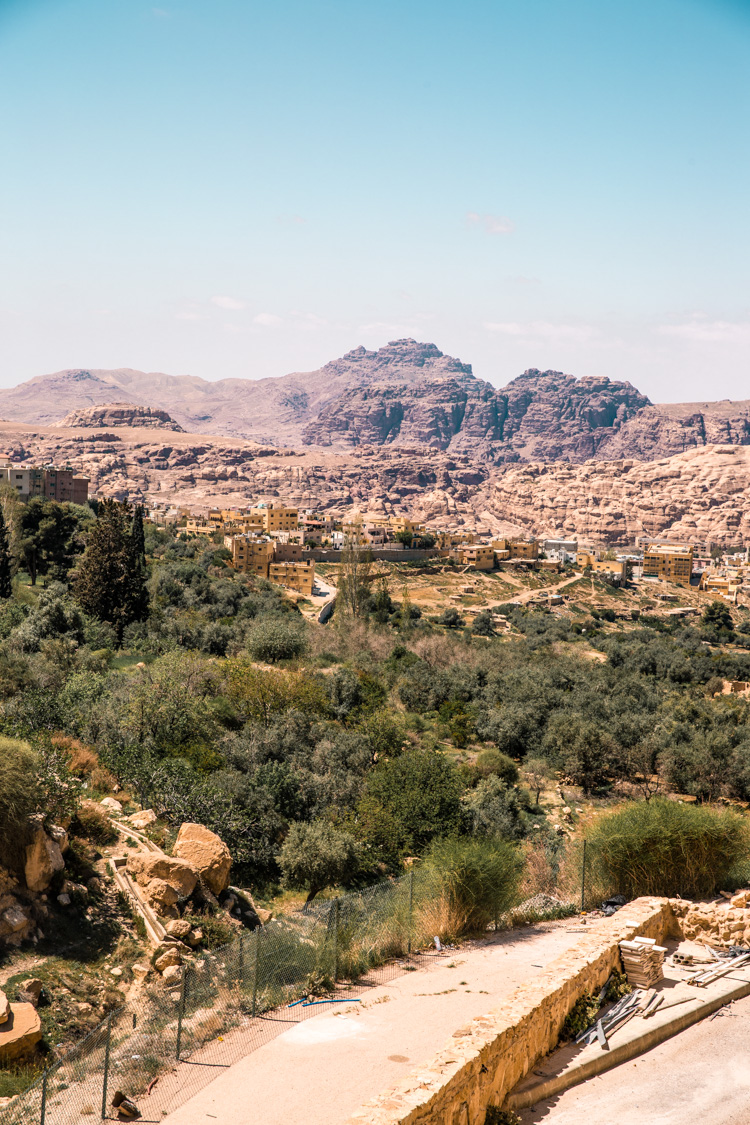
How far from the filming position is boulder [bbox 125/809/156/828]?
56.4ft

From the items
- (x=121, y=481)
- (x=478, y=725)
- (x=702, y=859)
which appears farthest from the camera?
(x=121, y=481)

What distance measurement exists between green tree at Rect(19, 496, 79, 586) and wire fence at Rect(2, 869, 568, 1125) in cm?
4090


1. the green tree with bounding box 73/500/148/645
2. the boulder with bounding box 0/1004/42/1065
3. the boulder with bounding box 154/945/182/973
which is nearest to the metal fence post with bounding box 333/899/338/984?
Result: the boulder with bounding box 154/945/182/973

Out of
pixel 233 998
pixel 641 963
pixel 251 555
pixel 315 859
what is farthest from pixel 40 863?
pixel 251 555

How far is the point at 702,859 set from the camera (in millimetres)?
15914

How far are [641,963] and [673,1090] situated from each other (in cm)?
243

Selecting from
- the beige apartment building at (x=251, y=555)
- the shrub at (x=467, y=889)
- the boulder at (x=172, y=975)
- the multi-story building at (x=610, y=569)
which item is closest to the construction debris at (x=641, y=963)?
the shrub at (x=467, y=889)

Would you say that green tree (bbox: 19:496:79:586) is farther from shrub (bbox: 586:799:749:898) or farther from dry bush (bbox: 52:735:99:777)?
shrub (bbox: 586:799:749:898)

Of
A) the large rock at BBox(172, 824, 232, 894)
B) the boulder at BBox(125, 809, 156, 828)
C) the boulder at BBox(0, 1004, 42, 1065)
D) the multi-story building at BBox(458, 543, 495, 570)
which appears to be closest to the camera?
the boulder at BBox(0, 1004, 42, 1065)

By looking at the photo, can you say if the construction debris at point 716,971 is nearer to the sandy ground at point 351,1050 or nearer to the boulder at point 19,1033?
the sandy ground at point 351,1050

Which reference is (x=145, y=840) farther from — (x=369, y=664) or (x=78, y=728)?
(x=369, y=664)

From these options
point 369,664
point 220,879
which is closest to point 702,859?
point 220,879

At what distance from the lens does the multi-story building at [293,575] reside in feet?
263

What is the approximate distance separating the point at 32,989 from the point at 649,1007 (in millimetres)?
8398
